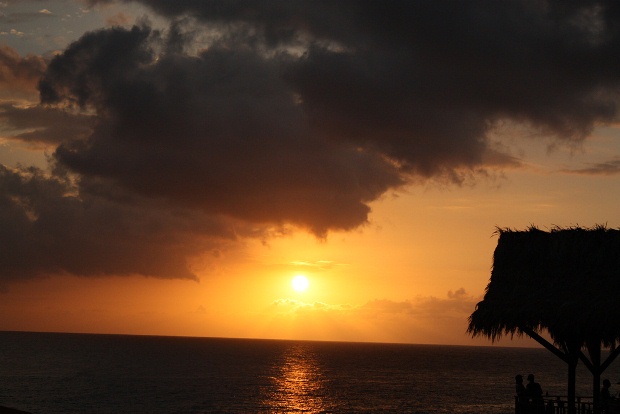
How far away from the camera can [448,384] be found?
3280 inches

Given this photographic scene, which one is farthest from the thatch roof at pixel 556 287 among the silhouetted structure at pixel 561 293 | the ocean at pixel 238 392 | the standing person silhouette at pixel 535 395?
the ocean at pixel 238 392

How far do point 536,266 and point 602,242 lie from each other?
2.08 metres

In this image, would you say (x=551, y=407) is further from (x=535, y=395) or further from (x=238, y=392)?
(x=238, y=392)

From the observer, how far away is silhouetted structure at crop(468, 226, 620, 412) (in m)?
20.0

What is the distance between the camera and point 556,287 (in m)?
21.3

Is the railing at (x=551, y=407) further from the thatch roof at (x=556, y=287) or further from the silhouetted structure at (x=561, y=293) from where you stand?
the thatch roof at (x=556, y=287)

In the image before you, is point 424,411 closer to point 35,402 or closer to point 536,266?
point 35,402

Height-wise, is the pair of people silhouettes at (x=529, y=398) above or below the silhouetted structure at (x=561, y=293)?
below

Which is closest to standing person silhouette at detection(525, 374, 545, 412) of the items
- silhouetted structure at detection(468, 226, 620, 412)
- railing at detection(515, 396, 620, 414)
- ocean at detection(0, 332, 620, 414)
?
railing at detection(515, 396, 620, 414)

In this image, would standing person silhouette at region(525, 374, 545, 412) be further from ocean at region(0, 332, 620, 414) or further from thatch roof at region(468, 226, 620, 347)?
ocean at region(0, 332, 620, 414)

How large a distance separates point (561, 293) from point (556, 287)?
358 millimetres

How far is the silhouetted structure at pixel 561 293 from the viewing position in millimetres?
20031

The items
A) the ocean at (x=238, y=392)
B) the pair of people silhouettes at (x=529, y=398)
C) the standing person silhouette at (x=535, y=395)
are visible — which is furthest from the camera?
the ocean at (x=238, y=392)

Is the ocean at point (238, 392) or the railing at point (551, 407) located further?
the ocean at point (238, 392)
